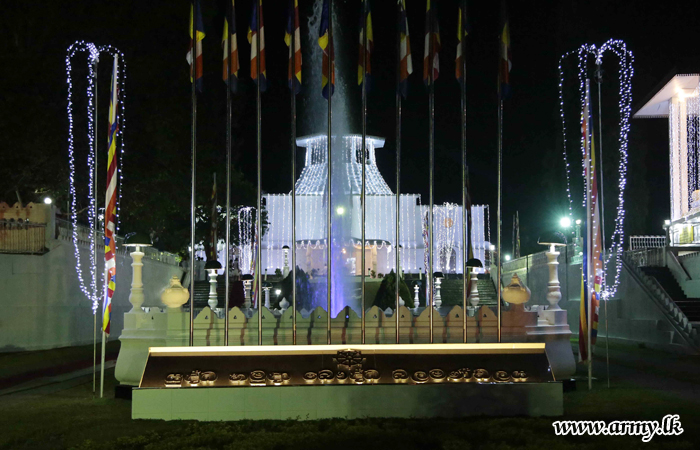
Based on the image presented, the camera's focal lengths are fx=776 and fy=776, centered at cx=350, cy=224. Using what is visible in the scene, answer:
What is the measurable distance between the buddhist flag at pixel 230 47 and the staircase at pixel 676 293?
20.4 meters

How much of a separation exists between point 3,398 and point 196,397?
6.58 metres

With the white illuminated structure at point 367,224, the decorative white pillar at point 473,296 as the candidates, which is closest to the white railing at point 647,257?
the decorative white pillar at point 473,296

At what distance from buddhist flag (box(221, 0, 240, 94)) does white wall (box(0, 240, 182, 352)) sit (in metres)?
17.1

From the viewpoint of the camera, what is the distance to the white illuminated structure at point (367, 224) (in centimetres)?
7125

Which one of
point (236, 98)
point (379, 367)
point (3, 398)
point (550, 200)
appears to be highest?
point (236, 98)

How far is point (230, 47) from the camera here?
1717 centimetres

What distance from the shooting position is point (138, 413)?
45.9 ft

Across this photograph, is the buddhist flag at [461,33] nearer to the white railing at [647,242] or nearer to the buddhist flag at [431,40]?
the buddhist flag at [431,40]

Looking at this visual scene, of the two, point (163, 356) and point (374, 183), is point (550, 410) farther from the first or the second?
point (374, 183)

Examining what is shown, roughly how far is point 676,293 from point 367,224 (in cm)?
4298

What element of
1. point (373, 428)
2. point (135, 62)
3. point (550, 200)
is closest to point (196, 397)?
point (373, 428)

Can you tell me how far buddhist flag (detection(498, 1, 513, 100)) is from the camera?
17.2 m

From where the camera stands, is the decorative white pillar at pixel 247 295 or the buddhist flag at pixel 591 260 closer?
the buddhist flag at pixel 591 260

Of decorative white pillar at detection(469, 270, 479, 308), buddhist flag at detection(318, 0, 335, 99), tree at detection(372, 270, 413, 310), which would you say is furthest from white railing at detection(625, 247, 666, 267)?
buddhist flag at detection(318, 0, 335, 99)
